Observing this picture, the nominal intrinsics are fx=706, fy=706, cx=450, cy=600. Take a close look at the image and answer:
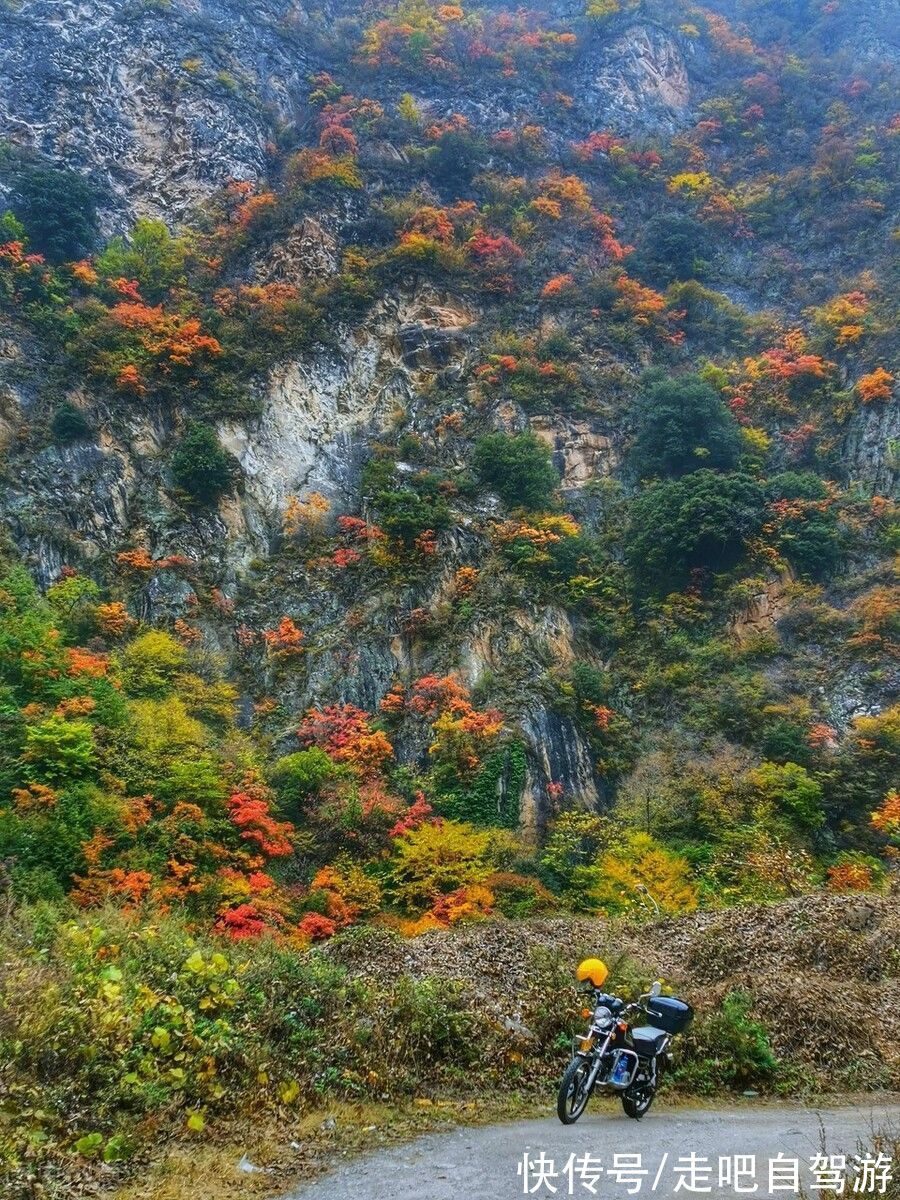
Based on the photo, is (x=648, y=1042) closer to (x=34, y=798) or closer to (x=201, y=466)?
(x=34, y=798)

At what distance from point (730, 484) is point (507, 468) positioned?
24.2ft

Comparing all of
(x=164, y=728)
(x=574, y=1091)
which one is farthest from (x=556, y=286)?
(x=574, y=1091)

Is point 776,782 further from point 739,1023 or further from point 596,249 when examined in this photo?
point 596,249

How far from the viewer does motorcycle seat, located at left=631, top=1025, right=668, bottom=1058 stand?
561 centimetres

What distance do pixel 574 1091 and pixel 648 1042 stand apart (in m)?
0.72

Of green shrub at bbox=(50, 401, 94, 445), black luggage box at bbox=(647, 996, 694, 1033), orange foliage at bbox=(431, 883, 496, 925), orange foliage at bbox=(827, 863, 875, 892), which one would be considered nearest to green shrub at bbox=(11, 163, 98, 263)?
green shrub at bbox=(50, 401, 94, 445)

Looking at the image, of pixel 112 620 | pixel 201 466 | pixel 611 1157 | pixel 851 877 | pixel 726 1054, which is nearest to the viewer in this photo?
pixel 611 1157

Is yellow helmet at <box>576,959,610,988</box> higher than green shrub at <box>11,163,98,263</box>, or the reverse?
green shrub at <box>11,163,98,263</box>

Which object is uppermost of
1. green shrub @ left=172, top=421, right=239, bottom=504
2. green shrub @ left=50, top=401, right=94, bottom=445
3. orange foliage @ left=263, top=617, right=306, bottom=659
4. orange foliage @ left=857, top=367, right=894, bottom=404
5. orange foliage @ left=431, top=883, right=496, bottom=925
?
orange foliage @ left=857, top=367, right=894, bottom=404

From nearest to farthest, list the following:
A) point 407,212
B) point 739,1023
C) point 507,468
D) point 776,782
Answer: point 739,1023, point 776,782, point 507,468, point 407,212

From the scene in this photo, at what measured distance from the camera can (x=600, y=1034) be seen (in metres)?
5.57

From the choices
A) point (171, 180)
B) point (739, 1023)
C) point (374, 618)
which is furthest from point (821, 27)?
point (739, 1023)

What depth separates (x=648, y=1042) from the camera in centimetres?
560

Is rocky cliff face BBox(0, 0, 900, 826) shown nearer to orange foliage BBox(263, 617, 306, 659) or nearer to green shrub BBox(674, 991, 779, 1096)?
orange foliage BBox(263, 617, 306, 659)
